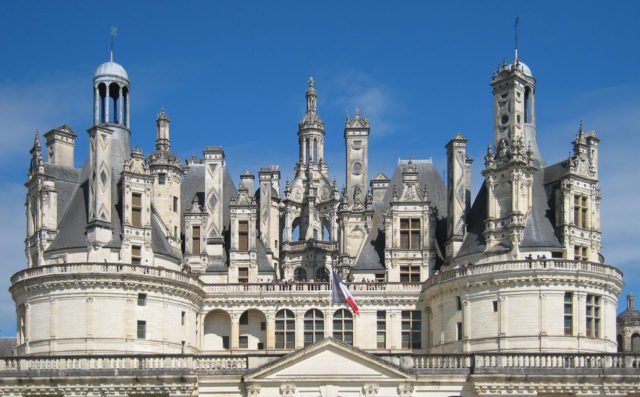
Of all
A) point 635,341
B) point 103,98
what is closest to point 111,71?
point 103,98

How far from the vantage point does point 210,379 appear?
193 feet

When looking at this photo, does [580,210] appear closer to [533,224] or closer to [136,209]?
[533,224]

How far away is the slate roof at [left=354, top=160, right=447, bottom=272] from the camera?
8019 centimetres

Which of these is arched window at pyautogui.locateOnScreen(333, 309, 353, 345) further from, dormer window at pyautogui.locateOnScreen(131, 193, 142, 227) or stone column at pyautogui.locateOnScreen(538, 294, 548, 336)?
dormer window at pyautogui.locateOnScreen(131, 193, 142, 227)

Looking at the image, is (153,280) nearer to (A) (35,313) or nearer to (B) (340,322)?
(A) (35,313)

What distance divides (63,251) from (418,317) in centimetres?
2046

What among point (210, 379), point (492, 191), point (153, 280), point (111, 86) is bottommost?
point (210, 379)

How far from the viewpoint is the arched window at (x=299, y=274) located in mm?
86250

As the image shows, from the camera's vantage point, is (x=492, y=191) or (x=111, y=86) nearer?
(x=492, y=191)

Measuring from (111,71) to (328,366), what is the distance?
28417 millimetres

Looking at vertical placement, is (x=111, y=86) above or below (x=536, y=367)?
above

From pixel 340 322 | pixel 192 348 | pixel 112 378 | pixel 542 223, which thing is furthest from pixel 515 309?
pixel 112 378

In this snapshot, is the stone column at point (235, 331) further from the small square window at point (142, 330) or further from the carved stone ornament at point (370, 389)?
the carved stone ornament at point (370, 389)

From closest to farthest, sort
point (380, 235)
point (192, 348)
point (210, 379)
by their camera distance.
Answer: point (210, 379)
point (192, 348)
point (380, 235)
